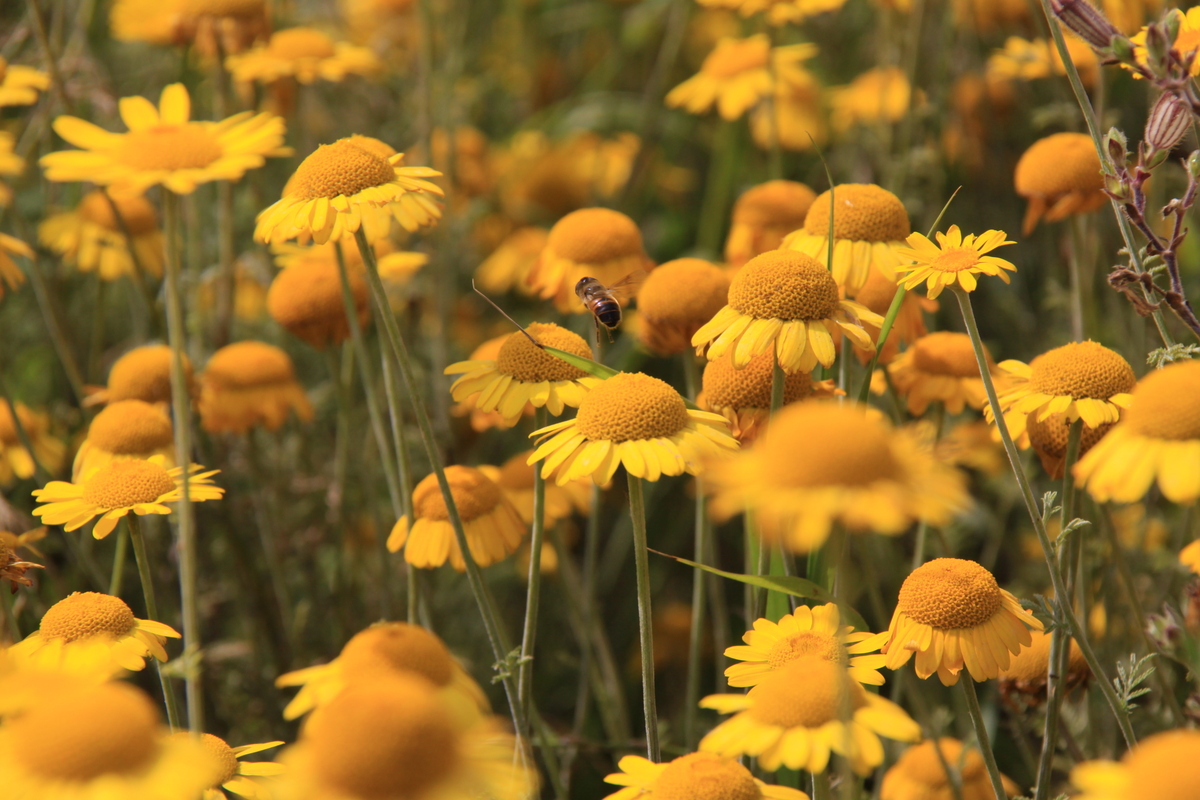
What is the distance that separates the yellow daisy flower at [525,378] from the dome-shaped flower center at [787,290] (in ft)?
0.98

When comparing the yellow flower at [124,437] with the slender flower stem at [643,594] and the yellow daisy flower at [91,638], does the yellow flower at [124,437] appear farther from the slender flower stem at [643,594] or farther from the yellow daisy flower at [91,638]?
the slender flower stem at [643,594]

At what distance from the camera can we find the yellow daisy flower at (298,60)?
2.93 metres

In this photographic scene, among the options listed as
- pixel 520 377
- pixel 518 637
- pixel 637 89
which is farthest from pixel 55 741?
pixel 637 89

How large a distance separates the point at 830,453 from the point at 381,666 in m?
0.55

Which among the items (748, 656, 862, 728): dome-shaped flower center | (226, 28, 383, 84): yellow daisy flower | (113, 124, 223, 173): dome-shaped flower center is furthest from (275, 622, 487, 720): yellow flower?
(226, 28, 383, 84): yellow daisy flower

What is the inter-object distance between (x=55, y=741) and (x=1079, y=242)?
1.95 meters

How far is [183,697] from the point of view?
2725 mm

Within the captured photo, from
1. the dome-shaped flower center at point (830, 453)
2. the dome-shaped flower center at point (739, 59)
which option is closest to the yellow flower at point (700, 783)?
the dome-shaped flower center at point (830, 453)

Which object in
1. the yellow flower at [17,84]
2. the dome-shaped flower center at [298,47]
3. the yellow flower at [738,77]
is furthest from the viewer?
the yellow flower at [738,77]

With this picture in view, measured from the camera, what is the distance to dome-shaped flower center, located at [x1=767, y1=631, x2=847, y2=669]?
54.9 inches

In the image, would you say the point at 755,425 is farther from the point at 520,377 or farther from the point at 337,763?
the point at 337,763

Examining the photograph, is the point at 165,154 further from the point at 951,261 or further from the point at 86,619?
the point at 951,261

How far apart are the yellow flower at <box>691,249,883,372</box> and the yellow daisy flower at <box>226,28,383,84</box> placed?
5.72 ft

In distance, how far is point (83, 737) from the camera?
1.04m
